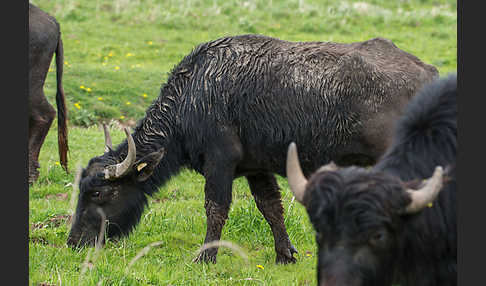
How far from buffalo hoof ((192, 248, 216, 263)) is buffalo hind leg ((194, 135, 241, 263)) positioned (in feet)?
0.53

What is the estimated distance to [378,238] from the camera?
3.96 meters

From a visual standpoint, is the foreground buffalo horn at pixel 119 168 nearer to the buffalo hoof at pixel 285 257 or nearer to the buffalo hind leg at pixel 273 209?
the buffalo hind leg at pixel 273 209

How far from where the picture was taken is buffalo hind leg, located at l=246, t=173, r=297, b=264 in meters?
7.02

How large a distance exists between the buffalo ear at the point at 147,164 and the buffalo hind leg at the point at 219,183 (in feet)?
1.76

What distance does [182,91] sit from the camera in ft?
23.8

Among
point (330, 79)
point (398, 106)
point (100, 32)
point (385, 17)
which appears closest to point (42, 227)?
point (330, 79)

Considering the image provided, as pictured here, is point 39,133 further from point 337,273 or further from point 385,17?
point 385,17

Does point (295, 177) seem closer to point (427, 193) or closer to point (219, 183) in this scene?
point (427, 193)

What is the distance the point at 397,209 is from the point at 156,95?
10884mm

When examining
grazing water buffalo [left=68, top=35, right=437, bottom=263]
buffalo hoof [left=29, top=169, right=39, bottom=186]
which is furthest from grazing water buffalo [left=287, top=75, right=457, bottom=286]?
buffalo hoof [left=29, top=169, right=39, bottom=186]

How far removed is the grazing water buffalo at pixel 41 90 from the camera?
368 inches

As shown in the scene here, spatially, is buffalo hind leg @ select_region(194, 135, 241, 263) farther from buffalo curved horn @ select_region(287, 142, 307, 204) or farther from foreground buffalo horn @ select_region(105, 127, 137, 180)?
buffalo curved horn @ select_region(287, 142, 307, 204)

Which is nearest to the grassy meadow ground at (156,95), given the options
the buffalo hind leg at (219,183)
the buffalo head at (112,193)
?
the buffalo head at (112,193)

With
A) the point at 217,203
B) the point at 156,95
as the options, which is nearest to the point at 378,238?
the point at 217,203
